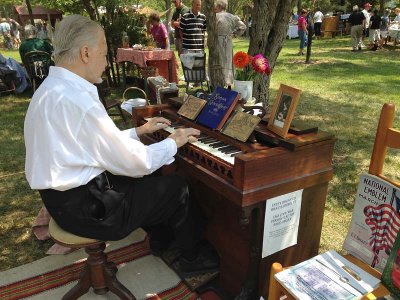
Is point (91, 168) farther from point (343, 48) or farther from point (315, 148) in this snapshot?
point (343, 48)

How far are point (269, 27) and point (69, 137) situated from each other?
7.22 feet

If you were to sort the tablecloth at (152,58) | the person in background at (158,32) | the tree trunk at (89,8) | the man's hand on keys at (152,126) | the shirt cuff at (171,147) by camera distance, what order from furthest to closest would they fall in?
the person in background at (158,32)
the tree trunk at (89,8)
the tablecloth at (152,58)
the man's hand on keys at (152,126)
the shirt cuff at (171,147)

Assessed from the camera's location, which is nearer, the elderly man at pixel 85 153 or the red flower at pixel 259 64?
the elderly man at pixel 85 153

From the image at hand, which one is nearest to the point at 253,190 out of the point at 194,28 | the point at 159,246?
the point at 159,246

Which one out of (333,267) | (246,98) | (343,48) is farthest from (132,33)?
(343,48)

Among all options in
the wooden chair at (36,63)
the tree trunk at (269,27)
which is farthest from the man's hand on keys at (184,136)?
the wooden chair at (36,63)

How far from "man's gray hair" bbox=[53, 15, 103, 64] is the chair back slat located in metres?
1.41

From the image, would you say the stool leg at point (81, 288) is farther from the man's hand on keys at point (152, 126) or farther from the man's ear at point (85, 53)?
the man's ear at point (85, 53)

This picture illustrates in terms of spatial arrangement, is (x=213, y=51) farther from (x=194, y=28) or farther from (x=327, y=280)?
(x=194, y=28)

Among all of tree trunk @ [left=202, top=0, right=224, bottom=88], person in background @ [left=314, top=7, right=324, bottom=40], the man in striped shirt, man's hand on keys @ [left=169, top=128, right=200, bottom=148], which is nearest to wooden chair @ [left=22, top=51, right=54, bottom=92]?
the man in striped shirt

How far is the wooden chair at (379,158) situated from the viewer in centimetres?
156

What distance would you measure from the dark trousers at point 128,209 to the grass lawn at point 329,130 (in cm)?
121

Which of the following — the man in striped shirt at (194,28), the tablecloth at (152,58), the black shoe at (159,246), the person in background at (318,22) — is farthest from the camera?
the person in background at (318,22)

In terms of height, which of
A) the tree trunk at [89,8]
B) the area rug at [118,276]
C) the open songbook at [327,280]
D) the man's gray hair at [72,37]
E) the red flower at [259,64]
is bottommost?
the area rug at [118,276]
